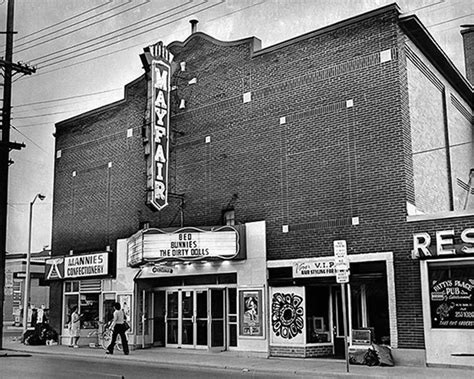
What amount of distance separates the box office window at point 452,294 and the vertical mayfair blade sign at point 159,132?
10.3 m

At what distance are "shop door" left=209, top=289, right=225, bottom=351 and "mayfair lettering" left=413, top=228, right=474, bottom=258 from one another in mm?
7997

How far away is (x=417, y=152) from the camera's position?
20.3m

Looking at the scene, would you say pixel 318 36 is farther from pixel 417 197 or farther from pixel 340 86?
pixel 417 197

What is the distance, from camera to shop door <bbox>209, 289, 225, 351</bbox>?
23.1 m

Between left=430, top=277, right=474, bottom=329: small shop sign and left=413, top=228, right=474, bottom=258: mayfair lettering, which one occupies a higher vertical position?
left=413, top=228, right=474, bottom=258: mayfair lettering

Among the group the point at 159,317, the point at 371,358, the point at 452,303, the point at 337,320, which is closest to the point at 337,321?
the point at 337,320

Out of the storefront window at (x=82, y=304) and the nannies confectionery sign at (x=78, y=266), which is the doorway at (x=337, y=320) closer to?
the nannies confectionery sign at (x=78, y=266)

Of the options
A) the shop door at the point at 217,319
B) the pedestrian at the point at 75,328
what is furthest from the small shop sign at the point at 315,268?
the pedestrian at the point at 75,328

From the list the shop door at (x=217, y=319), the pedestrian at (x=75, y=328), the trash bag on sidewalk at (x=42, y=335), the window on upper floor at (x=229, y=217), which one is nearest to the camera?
the shop door at (x=217, y=319)

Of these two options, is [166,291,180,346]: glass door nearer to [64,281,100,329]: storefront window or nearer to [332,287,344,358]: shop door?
[64,281,100,329]: storefront window

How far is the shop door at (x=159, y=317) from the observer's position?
25.8 metres

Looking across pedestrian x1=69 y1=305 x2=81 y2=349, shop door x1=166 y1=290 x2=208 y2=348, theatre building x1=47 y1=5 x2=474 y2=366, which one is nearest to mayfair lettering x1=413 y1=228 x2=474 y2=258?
theatre building x1=47 y1=5 x2=474 y2=366

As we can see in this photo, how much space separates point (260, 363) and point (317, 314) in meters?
2.83

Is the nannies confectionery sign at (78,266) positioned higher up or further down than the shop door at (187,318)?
higher up
